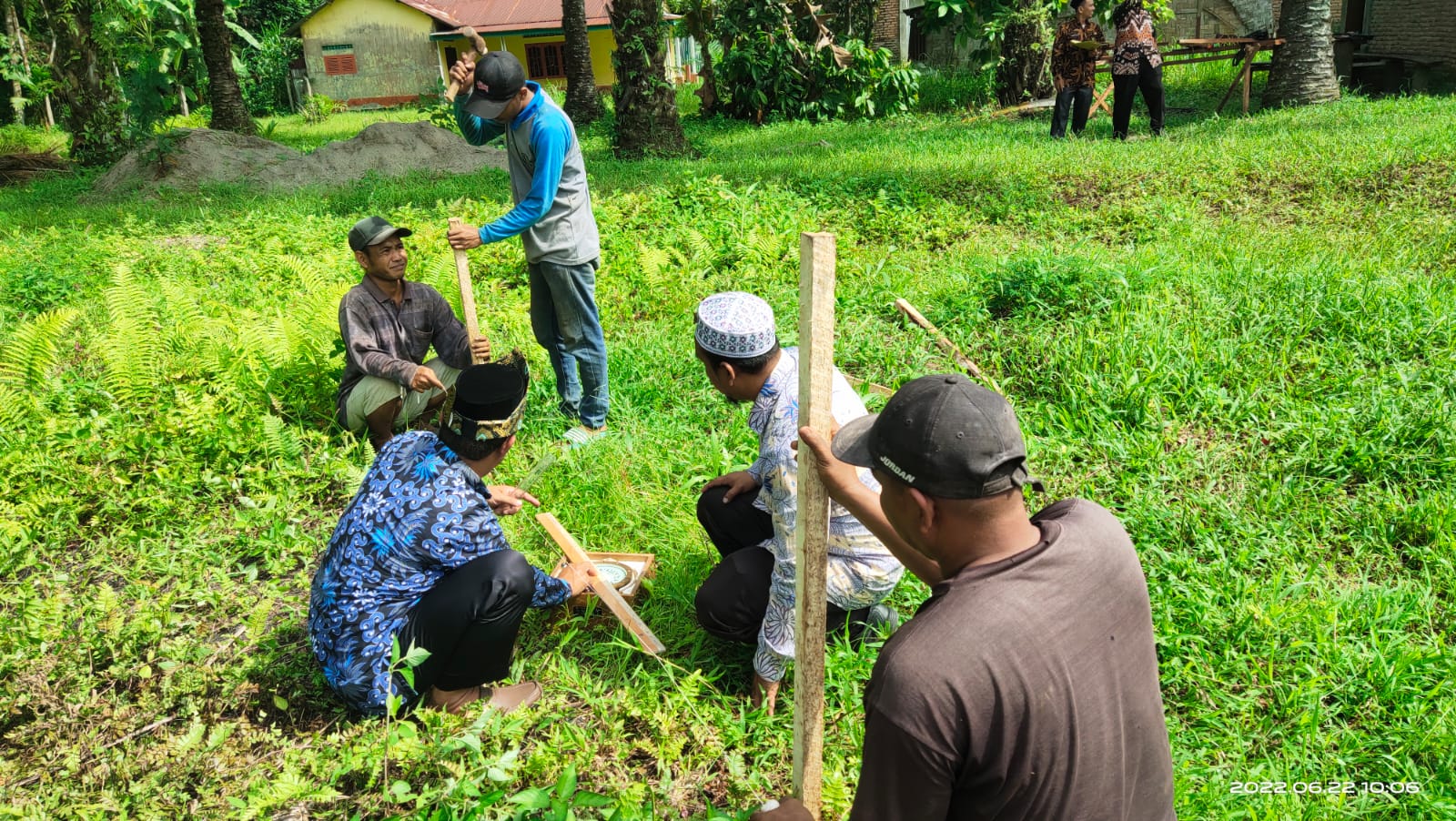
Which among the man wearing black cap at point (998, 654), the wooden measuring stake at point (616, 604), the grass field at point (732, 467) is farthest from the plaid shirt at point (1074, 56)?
the man wearing black cap at point (998, 654)

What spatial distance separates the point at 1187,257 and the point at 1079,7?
6254mm

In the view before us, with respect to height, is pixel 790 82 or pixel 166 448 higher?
pixel 790 82

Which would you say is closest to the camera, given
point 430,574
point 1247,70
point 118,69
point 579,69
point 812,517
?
point 812,517

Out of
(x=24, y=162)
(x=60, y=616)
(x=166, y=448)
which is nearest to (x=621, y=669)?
(x=60, y=616)

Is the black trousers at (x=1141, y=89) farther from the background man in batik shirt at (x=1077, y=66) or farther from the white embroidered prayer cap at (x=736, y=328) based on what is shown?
the white embroidered prayer cap at (x=736, y=328)

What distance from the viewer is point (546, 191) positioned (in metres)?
4.68

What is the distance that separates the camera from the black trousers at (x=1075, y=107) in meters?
10.7

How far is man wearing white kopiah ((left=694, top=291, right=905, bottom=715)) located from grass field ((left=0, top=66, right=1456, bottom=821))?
0.25m

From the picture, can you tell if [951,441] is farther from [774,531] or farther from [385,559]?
[385,559]

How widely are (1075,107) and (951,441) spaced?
35.1ft

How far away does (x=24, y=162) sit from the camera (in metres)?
15.5

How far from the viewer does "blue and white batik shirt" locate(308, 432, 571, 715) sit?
292 cm

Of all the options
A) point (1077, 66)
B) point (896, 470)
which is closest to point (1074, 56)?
point (1077, 66)

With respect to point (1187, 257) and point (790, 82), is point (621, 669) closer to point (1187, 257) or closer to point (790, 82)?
point (1187, 257)
